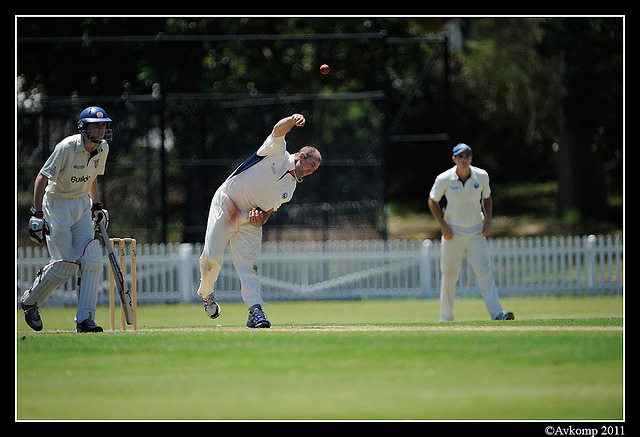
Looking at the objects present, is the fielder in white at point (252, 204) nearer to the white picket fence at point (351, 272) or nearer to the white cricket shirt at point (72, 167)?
the white cricket shirt at point (72, 167)

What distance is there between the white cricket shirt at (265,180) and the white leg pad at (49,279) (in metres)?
1.64

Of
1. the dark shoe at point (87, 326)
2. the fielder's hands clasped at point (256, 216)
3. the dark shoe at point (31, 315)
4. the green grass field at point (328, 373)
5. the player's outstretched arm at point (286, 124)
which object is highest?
→ the player's outstretched arm at point (286, 124)

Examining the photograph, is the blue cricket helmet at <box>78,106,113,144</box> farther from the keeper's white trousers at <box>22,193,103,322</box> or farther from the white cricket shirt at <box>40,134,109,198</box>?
the keeper's white trousers at <box>22,193,103,322</box>

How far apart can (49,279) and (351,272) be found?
9.42 metres

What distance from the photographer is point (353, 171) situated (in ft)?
68.5

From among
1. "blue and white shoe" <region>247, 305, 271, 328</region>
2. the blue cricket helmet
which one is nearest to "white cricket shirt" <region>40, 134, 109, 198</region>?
the blue cricket helmet

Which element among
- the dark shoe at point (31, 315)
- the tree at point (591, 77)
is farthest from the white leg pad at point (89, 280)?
the tree at point (591, 77)

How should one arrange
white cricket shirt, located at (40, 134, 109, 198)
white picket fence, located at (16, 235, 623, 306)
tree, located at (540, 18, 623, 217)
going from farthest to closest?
tree, located at (540, 18, 623, 217) < white picket fence, located at (16, 235, 623, 306) < white cricket shirt, located at (40, 134, 109, 198)

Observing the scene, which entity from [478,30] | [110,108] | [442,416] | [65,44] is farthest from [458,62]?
[442,416]

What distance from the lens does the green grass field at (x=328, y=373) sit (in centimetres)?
755

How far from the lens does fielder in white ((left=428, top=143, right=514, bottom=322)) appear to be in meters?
13.0

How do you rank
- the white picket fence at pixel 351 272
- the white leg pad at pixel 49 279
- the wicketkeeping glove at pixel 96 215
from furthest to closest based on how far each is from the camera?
the white picket fence at pixel 351 272 → the wicketkeeping glove at pixel 96 215 → the white leg pad at pixel 49 279

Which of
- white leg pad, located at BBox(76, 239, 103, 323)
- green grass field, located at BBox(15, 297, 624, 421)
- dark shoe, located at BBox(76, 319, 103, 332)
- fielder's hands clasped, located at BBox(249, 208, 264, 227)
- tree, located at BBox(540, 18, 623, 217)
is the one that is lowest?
green grass field, located at BBox(15, 297, 624, 421)

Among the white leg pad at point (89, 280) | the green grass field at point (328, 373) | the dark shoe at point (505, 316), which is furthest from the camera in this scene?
the dark shoe at point (505, 316)
